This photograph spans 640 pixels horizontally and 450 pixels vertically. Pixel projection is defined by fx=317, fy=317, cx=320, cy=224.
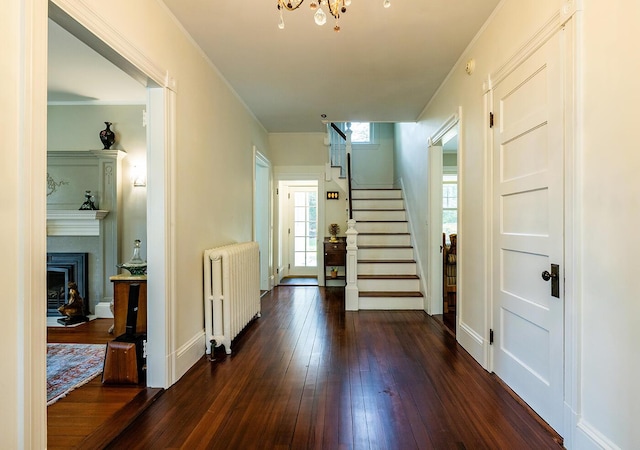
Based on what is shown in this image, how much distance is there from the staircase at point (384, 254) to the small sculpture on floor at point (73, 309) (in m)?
3.35

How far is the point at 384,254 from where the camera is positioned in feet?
15.7

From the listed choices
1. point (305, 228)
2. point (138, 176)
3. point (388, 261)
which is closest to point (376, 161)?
point (305, 228)

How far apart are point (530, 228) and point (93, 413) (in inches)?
110

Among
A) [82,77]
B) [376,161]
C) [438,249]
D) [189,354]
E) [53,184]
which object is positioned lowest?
[189,354]

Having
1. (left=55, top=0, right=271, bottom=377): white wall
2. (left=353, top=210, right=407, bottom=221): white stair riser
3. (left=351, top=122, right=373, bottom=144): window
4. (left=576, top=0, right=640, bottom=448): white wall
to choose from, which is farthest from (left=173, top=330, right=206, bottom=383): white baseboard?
(left=351, top=122, right=373, bottom=144): window

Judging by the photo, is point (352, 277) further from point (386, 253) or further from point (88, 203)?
point (88, 203)

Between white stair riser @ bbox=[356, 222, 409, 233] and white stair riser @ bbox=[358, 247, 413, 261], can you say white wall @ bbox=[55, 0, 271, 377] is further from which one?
white stair riser @ bbox=[356, 222, 409, 233]

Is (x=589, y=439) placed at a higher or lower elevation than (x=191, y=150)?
lower

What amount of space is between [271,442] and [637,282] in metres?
1.73

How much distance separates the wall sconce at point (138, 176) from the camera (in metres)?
3.92

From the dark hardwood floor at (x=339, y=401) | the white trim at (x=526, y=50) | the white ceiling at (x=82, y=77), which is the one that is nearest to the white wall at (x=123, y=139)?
the white ceiling at (x=82, y=77)

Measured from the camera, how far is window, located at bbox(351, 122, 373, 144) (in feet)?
23.2

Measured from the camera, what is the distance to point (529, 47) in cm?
184

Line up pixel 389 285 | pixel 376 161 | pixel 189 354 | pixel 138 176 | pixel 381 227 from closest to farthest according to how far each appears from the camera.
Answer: pixel 189 354 → pixel 138 176 → pixel 389 285 → pixel 381 227 → pixel 376 161
